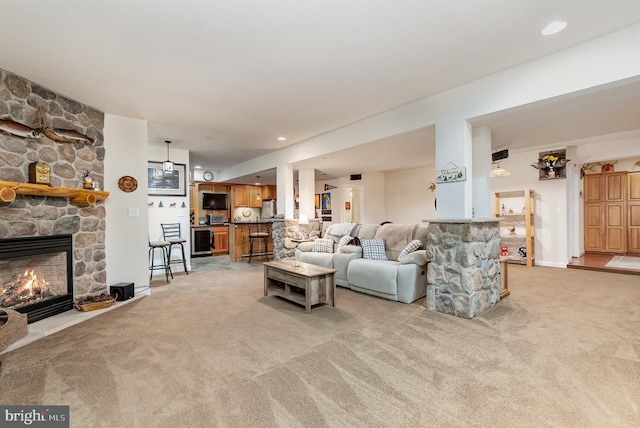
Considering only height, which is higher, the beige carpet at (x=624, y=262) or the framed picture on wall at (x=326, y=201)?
the framed picture on wall at (x=326, y=201)

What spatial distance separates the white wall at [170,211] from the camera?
6.16 m

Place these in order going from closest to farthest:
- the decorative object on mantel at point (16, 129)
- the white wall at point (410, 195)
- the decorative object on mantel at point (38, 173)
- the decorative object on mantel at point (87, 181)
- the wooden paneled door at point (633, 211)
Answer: the decorative object on mantel at point (16, 129) < the decorative object on mantel at point (38, 173) < the decorative object on mantel at point (87, 181) < the wooden paneled door at point (633, 211) < the white wall at point (410, 195)

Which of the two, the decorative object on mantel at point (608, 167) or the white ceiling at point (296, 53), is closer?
the white ceiling at point (296, 53)

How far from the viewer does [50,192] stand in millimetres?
3223

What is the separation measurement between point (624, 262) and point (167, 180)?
9.67 meters

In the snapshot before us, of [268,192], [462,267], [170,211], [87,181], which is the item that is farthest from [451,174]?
[268,192]

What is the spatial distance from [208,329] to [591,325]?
12.6 feet

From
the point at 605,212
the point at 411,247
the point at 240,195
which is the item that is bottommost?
the point at 411,247

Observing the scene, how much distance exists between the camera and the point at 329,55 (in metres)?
2.71

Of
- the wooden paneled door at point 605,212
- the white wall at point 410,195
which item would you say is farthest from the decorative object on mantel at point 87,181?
the wooden paneled door at point 605,212

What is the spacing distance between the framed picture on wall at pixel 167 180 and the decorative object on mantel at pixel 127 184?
1912 millimetres

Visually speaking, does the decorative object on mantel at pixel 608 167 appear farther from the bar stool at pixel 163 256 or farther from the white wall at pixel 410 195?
the bar stool at pixel 163 256

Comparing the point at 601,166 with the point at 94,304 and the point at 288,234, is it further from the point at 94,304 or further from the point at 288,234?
the point at 94,304

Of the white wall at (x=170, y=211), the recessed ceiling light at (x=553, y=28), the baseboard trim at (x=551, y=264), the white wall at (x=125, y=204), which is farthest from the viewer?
the white wall at (x=170, y=211)
